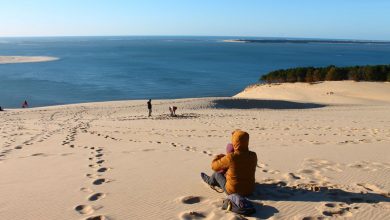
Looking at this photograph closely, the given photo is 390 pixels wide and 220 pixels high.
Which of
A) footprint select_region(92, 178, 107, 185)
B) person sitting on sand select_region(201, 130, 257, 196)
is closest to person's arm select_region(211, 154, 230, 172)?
person sitting on sand select_region(201, 130, 257, 196)

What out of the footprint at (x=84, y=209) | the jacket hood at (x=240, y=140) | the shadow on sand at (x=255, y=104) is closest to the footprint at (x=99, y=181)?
the footprint at (x=84, y=209)

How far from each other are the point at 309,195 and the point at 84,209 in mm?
3151

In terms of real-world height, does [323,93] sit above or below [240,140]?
below

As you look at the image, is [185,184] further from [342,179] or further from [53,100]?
[53,100]

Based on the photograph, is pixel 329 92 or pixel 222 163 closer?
pixel 222 163

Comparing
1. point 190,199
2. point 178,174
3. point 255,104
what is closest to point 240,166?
point 190,199

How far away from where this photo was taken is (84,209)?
18.6ft

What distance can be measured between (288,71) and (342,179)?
42.4 meters

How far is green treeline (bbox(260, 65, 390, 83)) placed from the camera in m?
41.9

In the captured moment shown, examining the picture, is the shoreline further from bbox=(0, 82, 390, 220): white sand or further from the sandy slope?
bbox=(0, 82, 390, 220): white sand

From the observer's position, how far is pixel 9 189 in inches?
266

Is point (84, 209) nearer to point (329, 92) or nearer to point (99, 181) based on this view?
point (99, 181)

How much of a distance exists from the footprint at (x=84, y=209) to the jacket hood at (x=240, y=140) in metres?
2.13

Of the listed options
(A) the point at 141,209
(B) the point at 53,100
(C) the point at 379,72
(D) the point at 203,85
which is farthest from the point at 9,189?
(D) the point at 203,85
